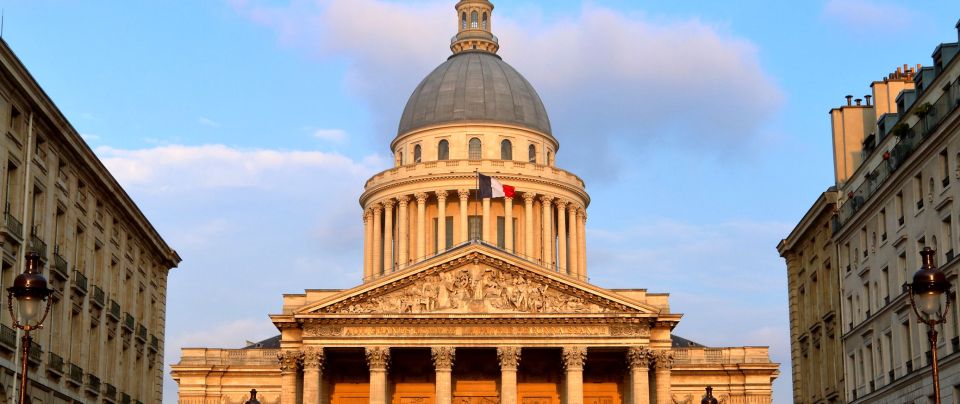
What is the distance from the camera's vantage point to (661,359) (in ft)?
250

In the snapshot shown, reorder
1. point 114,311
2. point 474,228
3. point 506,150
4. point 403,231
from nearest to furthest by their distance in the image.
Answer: point 114,311
point 474,228
point 403,231
point 506,150

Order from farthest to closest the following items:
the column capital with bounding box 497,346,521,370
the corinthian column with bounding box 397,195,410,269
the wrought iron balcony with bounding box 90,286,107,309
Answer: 1. the corinthian column with bounding box 397,195,410,269
2. the column capital with bounding box 497,346,521,370
3. the wrought iron balcony with bounding box 90,286,107,309

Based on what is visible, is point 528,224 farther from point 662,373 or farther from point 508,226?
point 662,373

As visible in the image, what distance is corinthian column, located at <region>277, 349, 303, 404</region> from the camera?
75.8 meters

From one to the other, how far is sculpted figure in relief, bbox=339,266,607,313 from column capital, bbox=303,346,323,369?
8.68 ft

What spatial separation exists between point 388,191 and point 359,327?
Answer: 29637mm

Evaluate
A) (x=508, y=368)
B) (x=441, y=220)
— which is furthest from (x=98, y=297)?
(x=441, y=220)

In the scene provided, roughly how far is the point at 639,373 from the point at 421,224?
30004 mm

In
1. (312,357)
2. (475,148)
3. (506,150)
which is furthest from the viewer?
(506,150)

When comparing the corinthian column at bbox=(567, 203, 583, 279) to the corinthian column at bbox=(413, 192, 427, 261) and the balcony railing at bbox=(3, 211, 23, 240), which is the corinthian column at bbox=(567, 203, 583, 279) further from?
the balcony railing at bbox=(3, 211, 23, 240)

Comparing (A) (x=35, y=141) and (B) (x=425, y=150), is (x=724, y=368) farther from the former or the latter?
(A) (x=35, y=141)

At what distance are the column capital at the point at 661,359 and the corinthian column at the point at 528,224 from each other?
76.4 ft

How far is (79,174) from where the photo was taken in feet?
150

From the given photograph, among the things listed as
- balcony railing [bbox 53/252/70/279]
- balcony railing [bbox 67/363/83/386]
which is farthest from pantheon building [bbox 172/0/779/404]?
balcony railing [bbox 53/252/70/279]
